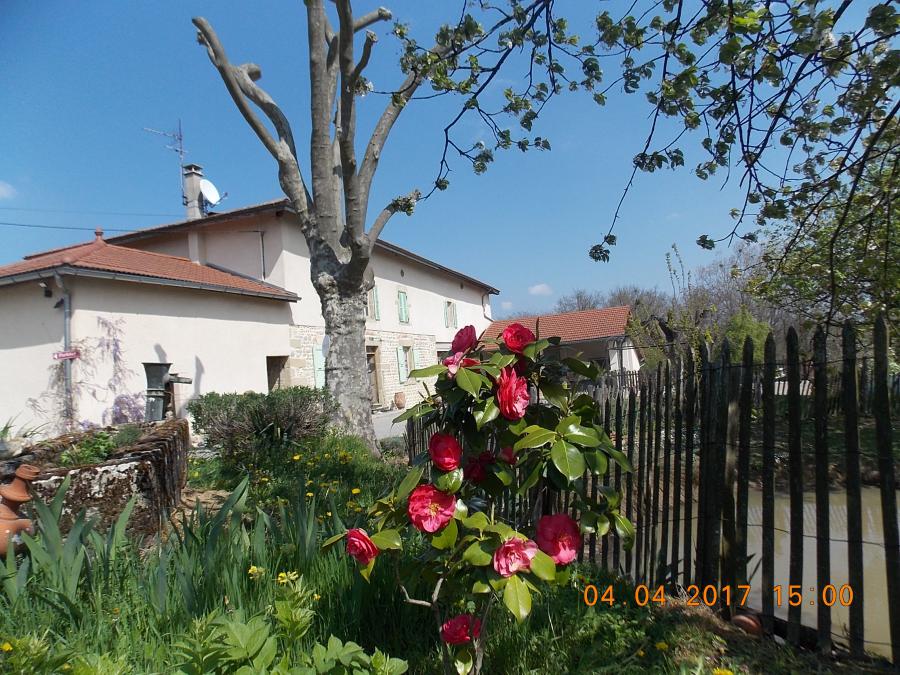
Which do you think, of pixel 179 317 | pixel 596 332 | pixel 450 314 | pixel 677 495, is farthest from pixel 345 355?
pixel 596 332

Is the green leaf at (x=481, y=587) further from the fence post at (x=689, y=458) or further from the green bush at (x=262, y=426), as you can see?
the green bush at (x=262, y=426)

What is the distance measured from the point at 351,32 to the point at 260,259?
30.6 ft

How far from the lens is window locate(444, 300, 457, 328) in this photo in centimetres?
2373

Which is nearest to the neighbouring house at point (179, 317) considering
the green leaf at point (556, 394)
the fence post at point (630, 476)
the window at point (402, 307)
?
the window at point (402, 307)

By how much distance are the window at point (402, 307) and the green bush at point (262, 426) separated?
471 inches

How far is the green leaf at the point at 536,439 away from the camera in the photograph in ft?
4.41

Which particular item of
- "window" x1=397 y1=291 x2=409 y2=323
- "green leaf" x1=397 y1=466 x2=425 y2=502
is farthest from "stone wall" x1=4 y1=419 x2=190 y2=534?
"window" x1=397 y1=291 x2=409 y2=323

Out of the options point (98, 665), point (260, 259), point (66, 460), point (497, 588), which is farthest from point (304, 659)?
point (260, 259)

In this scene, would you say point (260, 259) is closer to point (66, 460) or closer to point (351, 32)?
point (351, 32)

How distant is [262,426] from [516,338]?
5.95 m

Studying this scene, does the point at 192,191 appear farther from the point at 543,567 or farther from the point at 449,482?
the point at 543,567

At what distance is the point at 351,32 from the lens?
562 centimetres

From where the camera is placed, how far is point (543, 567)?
4.41 ft
